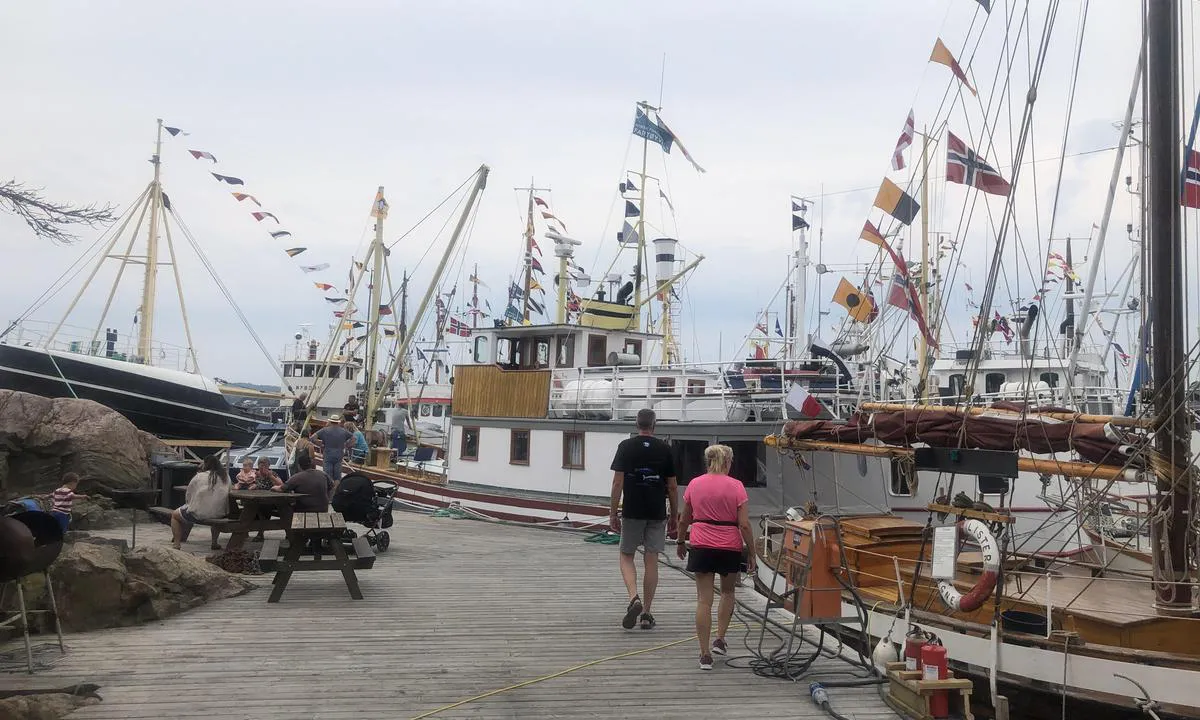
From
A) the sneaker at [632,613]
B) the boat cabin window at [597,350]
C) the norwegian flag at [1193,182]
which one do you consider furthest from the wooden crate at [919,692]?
the boat cabin window at [597,350]

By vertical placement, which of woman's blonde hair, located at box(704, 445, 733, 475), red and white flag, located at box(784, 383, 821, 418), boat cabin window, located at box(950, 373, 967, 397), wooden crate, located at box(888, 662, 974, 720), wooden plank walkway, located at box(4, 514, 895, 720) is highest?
boat cabin window, located at box(950, 373, 967, 397)

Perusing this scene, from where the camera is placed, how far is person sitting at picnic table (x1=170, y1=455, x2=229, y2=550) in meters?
9.79

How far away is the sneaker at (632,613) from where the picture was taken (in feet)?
24.1

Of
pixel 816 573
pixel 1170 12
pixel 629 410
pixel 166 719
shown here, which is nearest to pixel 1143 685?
pixel 816 573

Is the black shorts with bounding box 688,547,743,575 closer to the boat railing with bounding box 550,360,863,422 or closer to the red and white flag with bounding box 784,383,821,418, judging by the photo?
the red and white flag with bounding box 784,383,821,418

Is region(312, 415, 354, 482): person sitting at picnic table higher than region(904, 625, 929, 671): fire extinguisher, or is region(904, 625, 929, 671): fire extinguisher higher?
region(312, 415, 354, 482): person sitting at picnic table

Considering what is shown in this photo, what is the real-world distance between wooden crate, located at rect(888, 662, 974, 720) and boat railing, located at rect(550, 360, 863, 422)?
366 inches

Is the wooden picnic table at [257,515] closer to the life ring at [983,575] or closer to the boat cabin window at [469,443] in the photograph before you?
the life ring at [983,575]

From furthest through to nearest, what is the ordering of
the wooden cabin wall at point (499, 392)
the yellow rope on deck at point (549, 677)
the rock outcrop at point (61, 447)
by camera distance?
the wooden cabin wall at point (499, 392)
the rock outcrop at point (61, 447)
the yellow rope on deck at point (549, 677)

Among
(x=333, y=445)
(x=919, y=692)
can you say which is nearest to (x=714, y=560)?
(x=919, y=692)

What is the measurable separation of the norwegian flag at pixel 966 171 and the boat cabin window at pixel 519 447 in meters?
9.55

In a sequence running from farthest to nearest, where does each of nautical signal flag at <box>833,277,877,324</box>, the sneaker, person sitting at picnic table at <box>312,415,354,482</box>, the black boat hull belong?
1. the black boat hull
2. nautical signal flag at <box>833,277,877,324</box>
3. person sitting at picnic table at <box>312,415,354,482</box>
4. the sneaker

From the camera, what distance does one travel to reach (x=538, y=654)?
6.54 meters

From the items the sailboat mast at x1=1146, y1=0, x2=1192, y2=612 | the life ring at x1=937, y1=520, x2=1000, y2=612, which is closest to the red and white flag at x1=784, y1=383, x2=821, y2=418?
the sailboat mast at x1=1146, y1=0, x2=1192, y2=612
